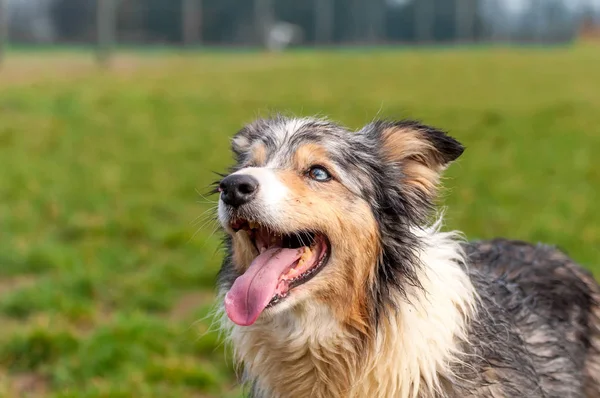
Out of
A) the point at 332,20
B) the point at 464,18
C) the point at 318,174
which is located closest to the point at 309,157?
the point at 318,174

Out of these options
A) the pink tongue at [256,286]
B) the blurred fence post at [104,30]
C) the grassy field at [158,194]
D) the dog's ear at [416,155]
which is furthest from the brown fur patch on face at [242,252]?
the blurred fence post at [104,30]

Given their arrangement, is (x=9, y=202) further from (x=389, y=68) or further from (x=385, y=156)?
(x=389, y=68)

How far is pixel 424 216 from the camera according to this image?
3.51m

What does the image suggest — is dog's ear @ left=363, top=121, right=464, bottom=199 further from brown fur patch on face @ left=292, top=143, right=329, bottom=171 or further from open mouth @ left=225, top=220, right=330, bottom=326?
open mouth @ left=225, top=220, right=330, bottom=326

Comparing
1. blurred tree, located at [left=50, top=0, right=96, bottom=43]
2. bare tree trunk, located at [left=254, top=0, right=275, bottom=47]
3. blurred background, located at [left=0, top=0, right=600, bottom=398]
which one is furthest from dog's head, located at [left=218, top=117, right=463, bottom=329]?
bare tree trunk, located at [left=254, top=0, right=275, bottom=47]

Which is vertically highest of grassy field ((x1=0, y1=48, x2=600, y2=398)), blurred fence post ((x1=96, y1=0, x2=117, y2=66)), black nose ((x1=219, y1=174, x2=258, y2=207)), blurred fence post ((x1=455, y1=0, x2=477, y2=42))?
blurred fence post ((x1=455, y1=0, x2=477, y2=42))

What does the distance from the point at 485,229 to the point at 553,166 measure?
3.43 m

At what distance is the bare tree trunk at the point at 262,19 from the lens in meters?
34.4

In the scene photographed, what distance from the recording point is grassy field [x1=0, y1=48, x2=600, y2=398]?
5.41 meters

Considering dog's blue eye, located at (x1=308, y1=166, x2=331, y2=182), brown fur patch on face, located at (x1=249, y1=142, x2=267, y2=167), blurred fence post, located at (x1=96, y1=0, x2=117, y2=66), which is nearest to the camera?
dog's blue eye, located at (x1=308, y1=166, x2=331, y2=182)

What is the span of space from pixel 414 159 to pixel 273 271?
839mm

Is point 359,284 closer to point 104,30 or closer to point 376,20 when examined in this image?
point 104,30

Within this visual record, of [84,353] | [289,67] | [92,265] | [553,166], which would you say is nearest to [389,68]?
[289,67]

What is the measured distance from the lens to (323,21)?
3759cm
